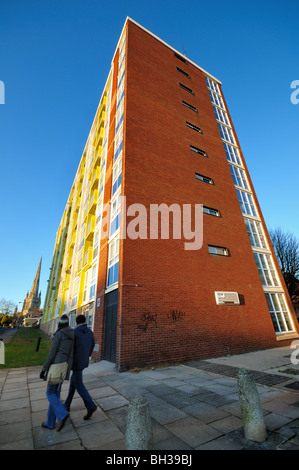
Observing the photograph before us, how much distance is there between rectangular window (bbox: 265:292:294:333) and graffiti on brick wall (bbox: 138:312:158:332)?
9146 mm

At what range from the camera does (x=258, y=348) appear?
11.3m

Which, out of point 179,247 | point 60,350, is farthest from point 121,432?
point 179,247

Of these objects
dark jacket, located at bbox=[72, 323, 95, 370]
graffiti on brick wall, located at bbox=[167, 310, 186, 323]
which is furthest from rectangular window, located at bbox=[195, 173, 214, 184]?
dark jacket, located at bbox=[72, 323, 95, 370]

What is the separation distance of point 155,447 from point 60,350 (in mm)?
2047

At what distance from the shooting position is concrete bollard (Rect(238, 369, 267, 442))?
9.24 ft

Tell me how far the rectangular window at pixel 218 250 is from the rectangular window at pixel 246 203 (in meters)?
5.26

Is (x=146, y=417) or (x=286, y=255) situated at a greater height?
(x=286, y=255)

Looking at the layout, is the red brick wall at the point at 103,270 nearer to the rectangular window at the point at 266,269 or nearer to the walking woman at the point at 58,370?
the walking woman at the point at 58,370

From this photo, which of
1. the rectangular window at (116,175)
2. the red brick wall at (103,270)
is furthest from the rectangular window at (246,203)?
the red brick wall at (103,270)

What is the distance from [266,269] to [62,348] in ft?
48.9

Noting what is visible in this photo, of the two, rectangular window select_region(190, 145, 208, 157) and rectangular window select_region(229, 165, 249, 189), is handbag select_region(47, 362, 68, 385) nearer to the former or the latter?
rectangular window select_region(190, 145, 208, 157)

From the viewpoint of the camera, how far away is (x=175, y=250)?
33.9 ft

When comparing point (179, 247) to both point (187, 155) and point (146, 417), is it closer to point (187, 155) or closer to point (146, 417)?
point (187, 155)
